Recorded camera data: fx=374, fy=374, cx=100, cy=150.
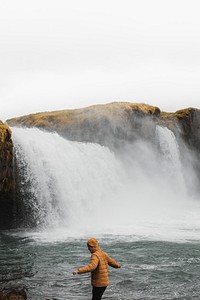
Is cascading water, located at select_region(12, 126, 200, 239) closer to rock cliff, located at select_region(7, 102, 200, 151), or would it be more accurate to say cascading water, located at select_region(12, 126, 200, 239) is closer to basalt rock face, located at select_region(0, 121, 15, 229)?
rock cliff, located at select_region(7, 102, 200, 151)

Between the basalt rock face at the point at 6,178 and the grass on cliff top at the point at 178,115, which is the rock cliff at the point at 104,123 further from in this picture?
the basalt rock face at the point at 6,178

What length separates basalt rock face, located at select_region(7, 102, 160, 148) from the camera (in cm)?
3500

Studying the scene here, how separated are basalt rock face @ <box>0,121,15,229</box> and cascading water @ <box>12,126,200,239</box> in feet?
5.31

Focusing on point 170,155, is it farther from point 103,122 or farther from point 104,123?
point 103,122

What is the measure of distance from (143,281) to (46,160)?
15.0 metres

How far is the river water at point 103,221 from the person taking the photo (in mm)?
13273

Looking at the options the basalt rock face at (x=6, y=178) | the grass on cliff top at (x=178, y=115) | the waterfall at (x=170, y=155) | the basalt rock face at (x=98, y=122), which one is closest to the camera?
the basalt rock face at (x=6, y=178)

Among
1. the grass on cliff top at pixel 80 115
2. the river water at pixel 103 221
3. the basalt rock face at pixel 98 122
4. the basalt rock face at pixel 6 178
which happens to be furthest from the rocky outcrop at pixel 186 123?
the basalt rock face at pixel 6 178

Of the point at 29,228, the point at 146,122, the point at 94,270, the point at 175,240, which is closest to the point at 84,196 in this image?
the point at 29,228

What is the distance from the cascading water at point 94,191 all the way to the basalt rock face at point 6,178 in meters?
1.62

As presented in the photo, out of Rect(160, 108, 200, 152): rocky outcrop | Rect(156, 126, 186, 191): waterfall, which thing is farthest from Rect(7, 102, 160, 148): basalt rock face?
Rect(160, 108, 200, 152): rocky outcrop

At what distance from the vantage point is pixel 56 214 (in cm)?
2528

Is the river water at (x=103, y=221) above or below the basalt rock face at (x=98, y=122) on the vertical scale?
below

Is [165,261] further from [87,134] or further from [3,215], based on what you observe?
[87,134]
